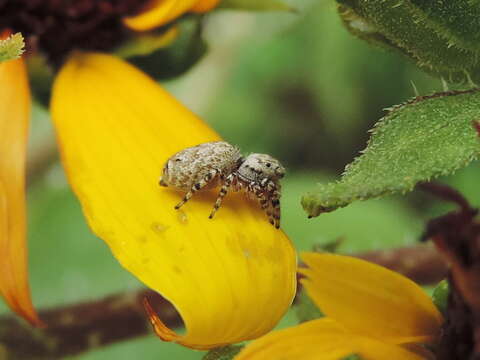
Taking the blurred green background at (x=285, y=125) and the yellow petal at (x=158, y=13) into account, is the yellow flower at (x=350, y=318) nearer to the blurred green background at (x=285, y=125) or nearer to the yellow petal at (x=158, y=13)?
the yellow petal at (x=158, y=13)

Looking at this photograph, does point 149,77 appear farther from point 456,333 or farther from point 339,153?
point 339,153

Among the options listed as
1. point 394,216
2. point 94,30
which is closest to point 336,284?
point 94,30

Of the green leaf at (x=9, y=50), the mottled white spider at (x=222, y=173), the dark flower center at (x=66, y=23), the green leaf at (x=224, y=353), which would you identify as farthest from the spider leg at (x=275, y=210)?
the dark flower center at (x=66, y=23)

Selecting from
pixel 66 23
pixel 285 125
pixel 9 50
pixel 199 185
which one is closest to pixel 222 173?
pixel 199 185

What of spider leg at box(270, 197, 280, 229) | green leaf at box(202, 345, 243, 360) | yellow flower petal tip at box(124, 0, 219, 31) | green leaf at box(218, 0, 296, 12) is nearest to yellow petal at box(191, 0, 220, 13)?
yellow flower petal tip at box(124, 0, 219, 31)

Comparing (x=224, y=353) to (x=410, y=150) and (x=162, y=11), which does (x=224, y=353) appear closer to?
(x=410, y=150)

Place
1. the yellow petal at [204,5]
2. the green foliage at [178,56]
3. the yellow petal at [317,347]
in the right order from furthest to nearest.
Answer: the green foliage at [178,56] → the yellow petal at [204,5] → the yellow petal at [317,347]

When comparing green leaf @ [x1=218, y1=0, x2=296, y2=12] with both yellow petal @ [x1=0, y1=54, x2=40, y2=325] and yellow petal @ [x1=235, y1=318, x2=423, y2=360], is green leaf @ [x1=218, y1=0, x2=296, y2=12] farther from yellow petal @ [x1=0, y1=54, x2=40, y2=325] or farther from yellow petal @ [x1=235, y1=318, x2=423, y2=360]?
yellow petal @ [x1=235, y1=318, x2=423, y2=360]
